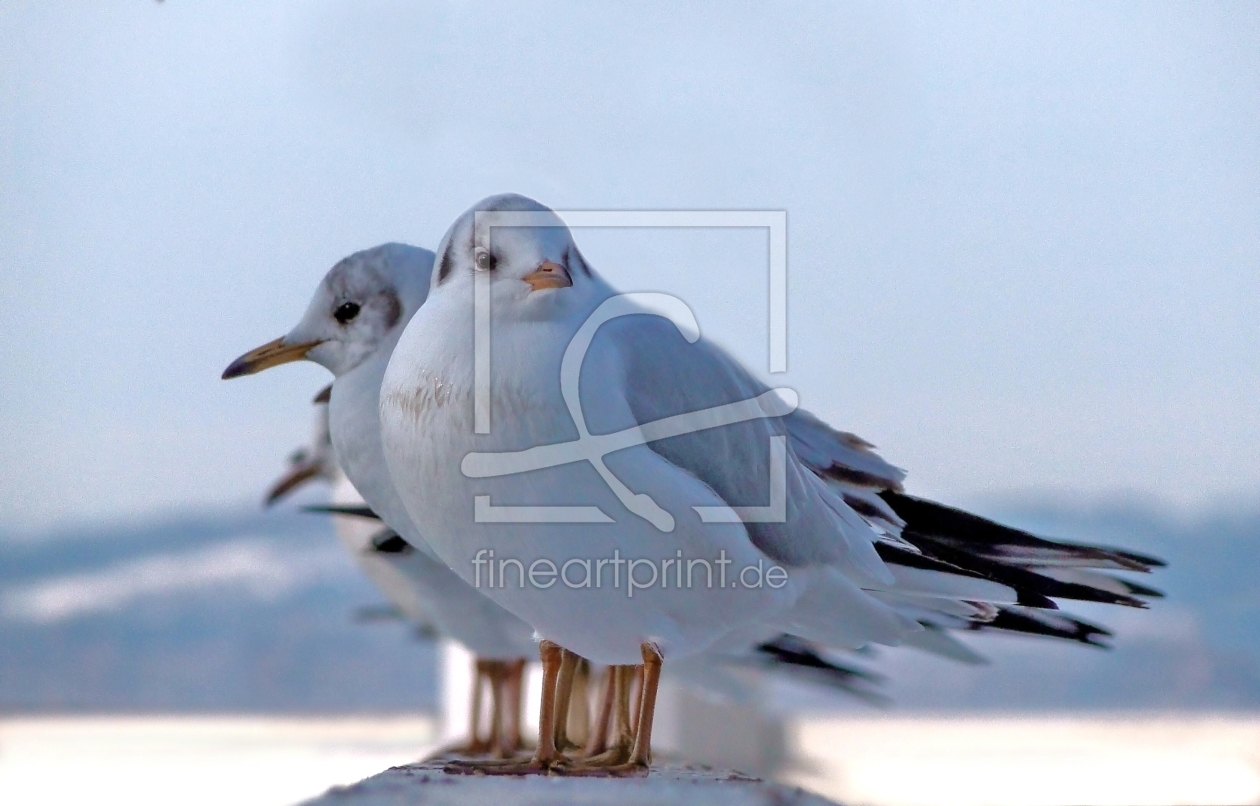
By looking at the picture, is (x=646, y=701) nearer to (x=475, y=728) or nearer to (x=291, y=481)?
(x=475, y=728)

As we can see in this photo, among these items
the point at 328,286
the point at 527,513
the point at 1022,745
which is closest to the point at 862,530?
the point at 527,513

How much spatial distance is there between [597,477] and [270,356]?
0.42 meters

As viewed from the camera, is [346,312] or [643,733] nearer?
[643,733]

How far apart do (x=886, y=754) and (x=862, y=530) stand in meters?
1.08

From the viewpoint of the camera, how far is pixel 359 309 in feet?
4.09

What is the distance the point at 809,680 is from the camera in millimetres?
1713

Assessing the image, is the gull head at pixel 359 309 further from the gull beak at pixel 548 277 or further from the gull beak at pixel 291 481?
the gull beak at pixel 291 481

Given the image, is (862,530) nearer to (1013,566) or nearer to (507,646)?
(1013,566)

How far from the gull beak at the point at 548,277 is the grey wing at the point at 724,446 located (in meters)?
0.08

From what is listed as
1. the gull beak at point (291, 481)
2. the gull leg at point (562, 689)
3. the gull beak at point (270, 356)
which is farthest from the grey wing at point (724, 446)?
the gull beak at point (291, 481)

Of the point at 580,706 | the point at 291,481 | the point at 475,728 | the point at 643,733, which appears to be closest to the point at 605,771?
the point at 643,733

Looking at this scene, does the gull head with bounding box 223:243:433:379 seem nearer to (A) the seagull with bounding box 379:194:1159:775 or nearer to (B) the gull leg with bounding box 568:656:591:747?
(A) the seagull with bounding box 379:194:1159:775

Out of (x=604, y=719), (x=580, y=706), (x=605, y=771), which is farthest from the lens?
(x=580, y=706)

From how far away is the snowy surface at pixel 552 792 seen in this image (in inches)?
38.4
